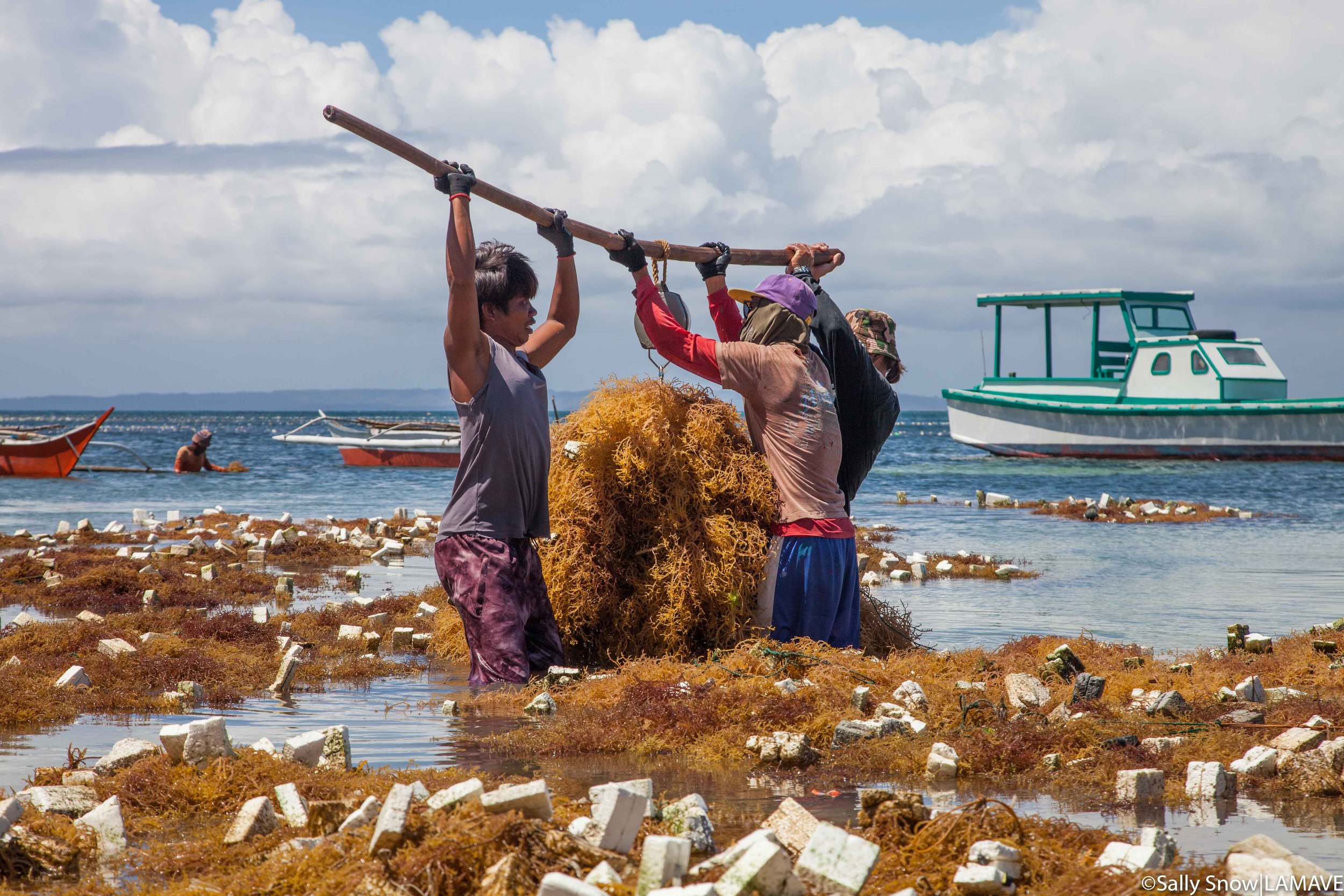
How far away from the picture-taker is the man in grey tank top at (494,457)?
5312mm

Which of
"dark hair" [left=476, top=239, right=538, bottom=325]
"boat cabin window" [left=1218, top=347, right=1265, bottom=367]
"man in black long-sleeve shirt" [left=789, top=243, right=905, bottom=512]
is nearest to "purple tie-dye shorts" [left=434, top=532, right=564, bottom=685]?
A: "dark hair" [left=476, top=239, right=538, bottom=325]

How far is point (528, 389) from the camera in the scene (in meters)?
5.56

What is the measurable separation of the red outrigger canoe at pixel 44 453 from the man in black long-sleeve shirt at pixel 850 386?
2674 centimetres

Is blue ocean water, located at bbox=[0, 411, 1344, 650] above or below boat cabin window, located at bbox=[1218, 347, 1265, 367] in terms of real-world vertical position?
below

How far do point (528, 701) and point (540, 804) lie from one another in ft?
8.14

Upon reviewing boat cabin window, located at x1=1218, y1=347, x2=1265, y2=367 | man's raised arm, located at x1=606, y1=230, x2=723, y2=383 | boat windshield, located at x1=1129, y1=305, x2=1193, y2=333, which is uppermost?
boat windshield, located at x1=1129, y1=305, x2=1193, y2=333

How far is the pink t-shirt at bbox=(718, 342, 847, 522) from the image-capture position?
19.3ft

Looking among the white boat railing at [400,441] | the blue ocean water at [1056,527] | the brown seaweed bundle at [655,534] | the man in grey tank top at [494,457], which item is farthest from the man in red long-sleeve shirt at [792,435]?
the white boat railing at [400,441]

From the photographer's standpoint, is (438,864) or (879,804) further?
(879,804)

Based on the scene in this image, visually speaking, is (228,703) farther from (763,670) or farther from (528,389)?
(763,670)

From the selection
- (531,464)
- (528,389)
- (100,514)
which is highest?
(528,389)

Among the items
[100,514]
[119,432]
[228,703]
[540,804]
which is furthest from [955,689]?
[119,432]

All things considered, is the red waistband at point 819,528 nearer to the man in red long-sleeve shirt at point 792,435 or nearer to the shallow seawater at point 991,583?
the man in red long-sleeve shirt at point 792,435

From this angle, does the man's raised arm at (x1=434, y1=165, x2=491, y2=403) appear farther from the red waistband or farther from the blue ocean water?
the blue ocean water
